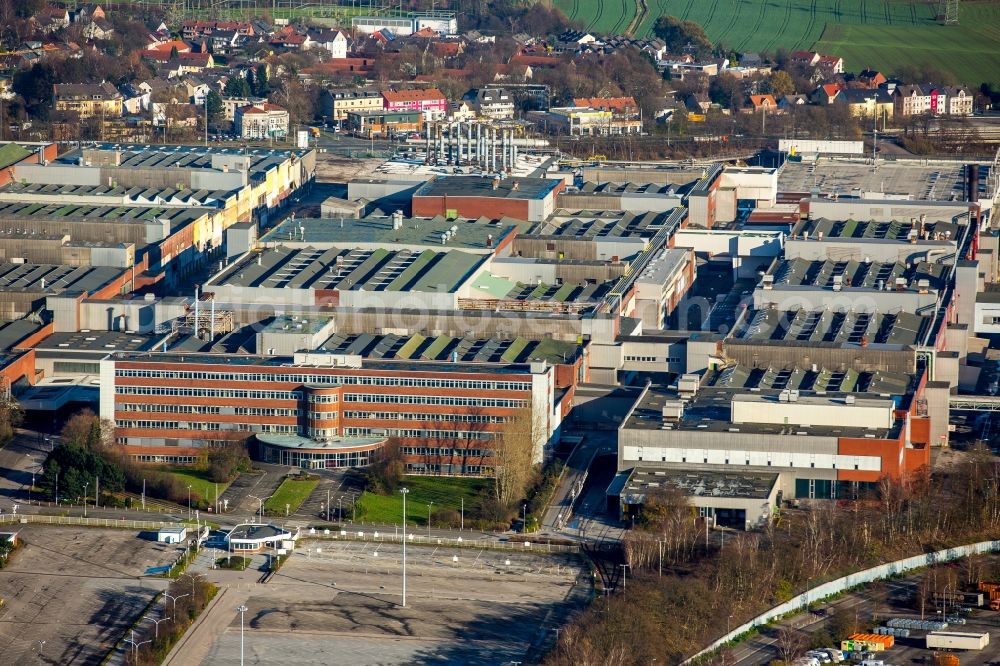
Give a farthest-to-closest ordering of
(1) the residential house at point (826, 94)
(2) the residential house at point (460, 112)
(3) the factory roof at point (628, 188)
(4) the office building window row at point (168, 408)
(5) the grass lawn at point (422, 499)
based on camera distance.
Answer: (1) the residential house at point (826, 94) < (2) the residential house at point (460, 112) < (3) the factory roof at point (628, 188) < (4) the office building window row at point (168, 408) < (5) the grass lawn at point (422, 499)

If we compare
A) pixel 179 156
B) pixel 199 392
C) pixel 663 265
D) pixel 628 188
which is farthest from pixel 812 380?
pixel 179 156

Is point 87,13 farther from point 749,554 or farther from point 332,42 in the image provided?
point 749,554

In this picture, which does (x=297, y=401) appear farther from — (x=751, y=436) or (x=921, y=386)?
(x=921, y=386)

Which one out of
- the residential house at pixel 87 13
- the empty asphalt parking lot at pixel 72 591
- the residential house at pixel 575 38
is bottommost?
the empty asphalt parking lot at pixel 72 591

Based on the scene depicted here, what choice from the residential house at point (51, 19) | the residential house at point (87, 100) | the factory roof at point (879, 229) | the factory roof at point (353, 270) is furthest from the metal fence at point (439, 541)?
the residential house at point (51, 19)

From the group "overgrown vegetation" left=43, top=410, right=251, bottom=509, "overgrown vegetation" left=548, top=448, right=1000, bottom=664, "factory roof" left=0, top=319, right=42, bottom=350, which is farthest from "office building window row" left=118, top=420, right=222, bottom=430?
"overgrown vegetation" left=548, top=448, right=1000, bottom=664

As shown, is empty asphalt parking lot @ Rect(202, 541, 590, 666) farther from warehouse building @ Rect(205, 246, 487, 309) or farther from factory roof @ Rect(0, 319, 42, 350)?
factory roof @ Rect(0, 319, 42, 350)

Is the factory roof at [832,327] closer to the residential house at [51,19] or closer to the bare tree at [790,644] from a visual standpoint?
the bare tree at [790,644]

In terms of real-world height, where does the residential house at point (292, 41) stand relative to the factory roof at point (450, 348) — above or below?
above
